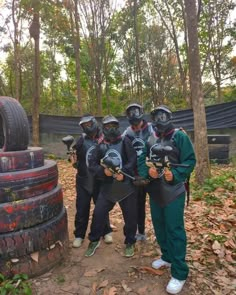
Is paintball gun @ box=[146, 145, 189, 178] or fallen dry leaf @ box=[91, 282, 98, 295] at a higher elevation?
paintball gun @ box=[146, 145, 189, 178]

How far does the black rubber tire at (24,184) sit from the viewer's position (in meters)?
2.94

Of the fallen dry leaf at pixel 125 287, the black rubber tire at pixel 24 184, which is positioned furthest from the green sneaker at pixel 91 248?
the black rubber tire at pixel 24 184

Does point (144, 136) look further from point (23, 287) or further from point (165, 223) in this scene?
point (23, 287)

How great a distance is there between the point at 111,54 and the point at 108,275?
736 inches

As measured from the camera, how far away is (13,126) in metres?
3.33

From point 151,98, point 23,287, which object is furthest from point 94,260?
point 151,98

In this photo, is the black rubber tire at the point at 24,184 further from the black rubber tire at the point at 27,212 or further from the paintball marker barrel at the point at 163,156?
the paintball marker barrel at the point at 163,156

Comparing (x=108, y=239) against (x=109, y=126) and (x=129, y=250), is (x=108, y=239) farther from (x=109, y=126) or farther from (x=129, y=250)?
(x=109, y=126)

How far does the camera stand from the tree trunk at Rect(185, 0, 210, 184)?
19.6 ft

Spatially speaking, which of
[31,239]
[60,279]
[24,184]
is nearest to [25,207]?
[24,184]

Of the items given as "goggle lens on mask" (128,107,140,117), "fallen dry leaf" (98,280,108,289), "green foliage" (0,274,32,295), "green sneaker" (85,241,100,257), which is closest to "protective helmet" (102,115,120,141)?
"goggle lens on mask" (128,107,140,117)

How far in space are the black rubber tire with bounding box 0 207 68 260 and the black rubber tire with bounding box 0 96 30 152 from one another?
0.99 meters

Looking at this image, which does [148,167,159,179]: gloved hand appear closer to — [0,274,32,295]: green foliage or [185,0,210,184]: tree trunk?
[0,274,32,295]: green foliage

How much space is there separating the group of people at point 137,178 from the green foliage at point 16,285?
90 cm
